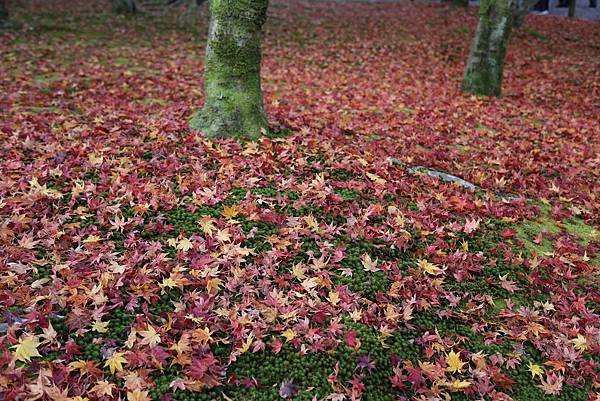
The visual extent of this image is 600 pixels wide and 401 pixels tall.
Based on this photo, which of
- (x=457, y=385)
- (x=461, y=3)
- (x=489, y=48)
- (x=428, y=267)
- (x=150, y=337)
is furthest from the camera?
(x=461, y=3)

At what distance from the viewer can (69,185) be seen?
460cm

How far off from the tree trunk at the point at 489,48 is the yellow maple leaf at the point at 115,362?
956 centimetres

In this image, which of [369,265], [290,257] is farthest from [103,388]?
[369,265]

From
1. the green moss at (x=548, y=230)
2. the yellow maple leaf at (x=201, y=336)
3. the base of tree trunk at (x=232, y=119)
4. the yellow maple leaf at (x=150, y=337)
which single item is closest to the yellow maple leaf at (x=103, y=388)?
the yellow maple leaf at (x=150, y=337)

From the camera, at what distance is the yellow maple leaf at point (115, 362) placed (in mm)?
2887

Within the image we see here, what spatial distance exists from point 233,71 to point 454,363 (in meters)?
3.95

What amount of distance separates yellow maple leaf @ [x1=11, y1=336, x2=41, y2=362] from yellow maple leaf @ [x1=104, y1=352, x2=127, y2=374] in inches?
16.0

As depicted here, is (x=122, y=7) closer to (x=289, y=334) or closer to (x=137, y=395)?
(x=289, y=334)

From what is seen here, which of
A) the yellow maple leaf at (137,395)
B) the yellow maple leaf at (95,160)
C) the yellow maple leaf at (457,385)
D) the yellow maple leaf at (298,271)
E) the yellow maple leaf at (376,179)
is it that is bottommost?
the yellow maple leaf at (457,385)

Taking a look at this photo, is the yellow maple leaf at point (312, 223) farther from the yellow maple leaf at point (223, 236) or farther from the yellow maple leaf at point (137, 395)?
the yellow maple leaf at point (137, 395)

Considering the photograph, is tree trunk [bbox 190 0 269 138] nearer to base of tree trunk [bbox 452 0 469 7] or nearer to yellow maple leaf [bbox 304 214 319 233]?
yellow maple leaf [bbox 304 214 319 233]

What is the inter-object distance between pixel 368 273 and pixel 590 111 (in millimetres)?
9186

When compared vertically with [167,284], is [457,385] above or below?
below

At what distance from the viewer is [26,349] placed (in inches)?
112
